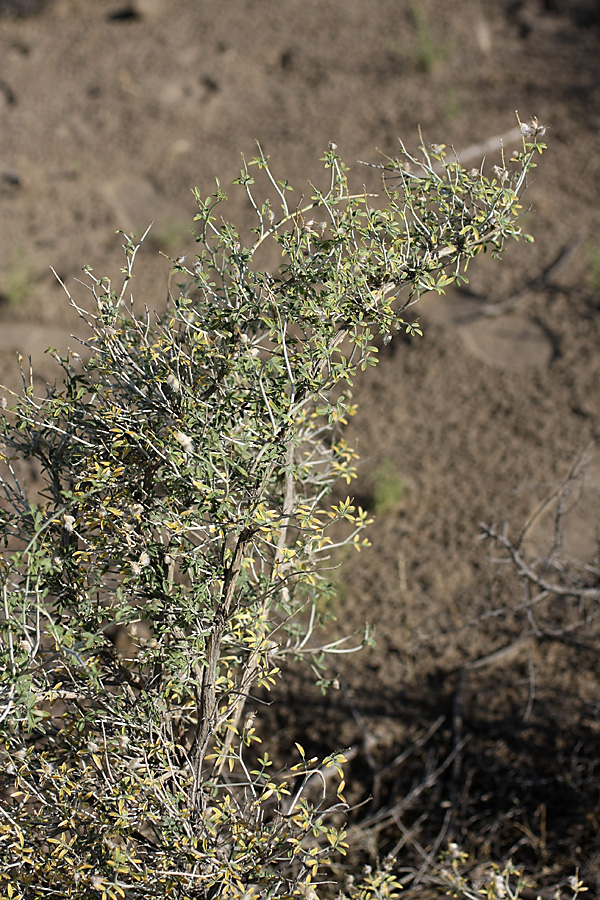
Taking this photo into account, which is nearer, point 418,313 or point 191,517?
point 191,517

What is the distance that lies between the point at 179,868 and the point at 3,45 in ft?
32.8

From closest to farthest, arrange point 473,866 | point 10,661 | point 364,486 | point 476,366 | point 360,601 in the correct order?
1. point 10,661
2. point 473,866
3. point 360,601
4. point 364,486
5. point 476,366

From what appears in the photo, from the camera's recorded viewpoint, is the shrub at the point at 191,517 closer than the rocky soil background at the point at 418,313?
Yes

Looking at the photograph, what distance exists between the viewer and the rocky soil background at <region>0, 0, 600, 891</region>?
3436mm

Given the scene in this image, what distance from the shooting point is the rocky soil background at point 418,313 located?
11.3 ft

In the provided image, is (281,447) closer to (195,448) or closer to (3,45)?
(195,448)

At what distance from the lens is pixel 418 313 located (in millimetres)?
5781

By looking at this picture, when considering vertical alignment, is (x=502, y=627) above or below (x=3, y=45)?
below

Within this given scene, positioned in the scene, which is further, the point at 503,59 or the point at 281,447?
the point at 503,59

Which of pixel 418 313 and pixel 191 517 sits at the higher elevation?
pixel 191 517

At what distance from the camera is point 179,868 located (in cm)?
194

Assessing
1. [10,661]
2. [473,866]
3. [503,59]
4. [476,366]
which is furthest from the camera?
[503,59]

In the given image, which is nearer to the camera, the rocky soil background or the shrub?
the shrub

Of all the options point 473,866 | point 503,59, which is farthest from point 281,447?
point 503,59
